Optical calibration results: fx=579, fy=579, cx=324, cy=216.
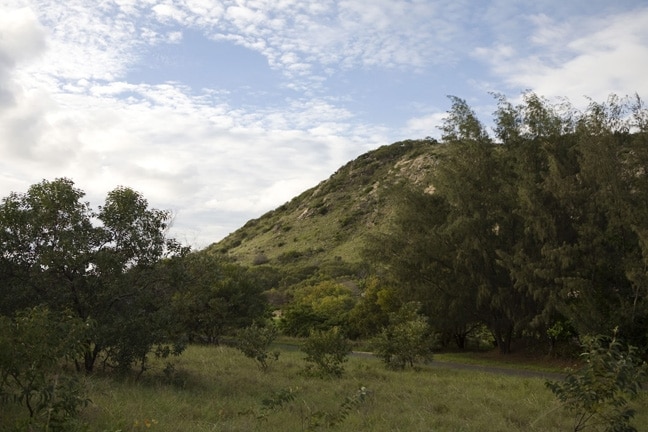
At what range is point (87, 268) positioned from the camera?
51.5ft

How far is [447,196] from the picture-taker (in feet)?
98.2

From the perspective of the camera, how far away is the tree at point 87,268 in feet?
49.2

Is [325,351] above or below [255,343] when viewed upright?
below

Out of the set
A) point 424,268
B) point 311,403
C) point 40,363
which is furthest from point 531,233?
point 40,363

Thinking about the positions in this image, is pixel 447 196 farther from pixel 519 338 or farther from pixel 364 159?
pixel 364 159

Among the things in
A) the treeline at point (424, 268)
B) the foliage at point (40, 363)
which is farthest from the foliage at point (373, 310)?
the foliage at point (40, 363)

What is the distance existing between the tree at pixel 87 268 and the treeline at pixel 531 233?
16.6 meters

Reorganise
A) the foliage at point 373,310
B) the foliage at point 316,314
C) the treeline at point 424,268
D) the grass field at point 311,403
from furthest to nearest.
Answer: the foliage at point 316,314 → the foliage at point 373,310 → the treeline at point 424,268 → the grass field at point 311,403

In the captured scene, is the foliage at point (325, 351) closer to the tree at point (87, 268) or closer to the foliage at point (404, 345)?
the foliage at point (404, 345)

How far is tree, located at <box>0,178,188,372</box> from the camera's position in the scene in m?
15.0

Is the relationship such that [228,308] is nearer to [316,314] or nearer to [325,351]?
[316,314]

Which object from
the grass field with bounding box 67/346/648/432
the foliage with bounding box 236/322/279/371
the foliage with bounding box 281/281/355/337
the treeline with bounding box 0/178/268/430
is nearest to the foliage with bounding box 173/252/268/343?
the foliage with bounding box 281/281/355/337

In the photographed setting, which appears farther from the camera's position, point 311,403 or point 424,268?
point 424,268

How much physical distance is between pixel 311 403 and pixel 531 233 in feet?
56.0
